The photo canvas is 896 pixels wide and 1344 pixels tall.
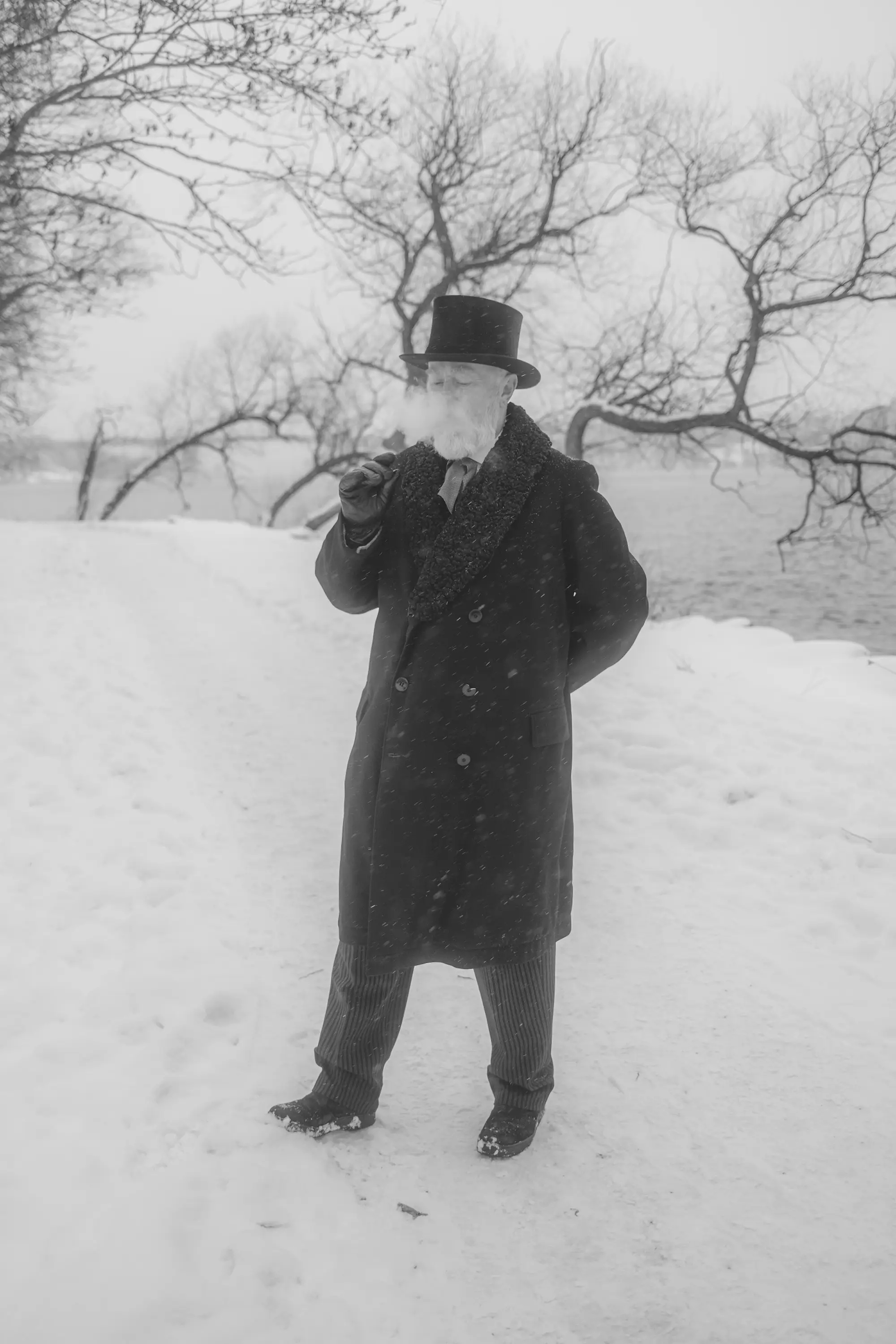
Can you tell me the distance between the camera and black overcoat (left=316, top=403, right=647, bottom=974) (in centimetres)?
223

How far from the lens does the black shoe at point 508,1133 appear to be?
95.3 inches

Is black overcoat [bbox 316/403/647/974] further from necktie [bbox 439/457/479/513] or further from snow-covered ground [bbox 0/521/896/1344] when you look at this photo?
snow-covered ground [bbox 0/521/896/1344]

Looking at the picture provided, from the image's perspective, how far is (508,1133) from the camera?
243 cm

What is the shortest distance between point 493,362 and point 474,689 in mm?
780

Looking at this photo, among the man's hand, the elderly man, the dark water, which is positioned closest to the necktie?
the elderly man

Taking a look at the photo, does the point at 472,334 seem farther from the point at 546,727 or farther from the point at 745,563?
the point at 745,563

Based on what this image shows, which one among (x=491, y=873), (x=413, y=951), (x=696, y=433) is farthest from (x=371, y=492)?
(x=696, y=433)

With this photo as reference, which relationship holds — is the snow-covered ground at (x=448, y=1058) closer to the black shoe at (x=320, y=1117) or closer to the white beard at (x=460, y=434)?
the black shoe at (x=320, y=1117)

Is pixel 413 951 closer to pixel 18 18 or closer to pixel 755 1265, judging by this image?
pixel 755 1265

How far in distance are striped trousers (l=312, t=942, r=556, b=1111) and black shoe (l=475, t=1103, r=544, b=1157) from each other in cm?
2

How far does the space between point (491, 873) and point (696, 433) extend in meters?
12.5

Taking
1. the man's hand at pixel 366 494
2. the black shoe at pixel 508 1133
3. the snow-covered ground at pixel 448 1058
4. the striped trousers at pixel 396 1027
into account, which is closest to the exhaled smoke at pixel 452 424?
the man's hand at pixel 366 494

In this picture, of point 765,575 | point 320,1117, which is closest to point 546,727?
point 320,1117

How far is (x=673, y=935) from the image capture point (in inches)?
141
